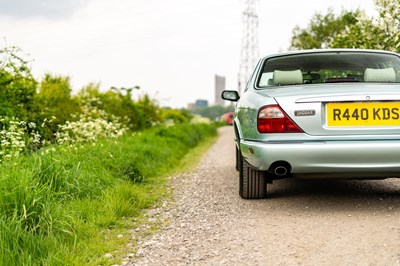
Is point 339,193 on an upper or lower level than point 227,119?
upper

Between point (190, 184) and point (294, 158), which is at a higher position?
point (294, 158)

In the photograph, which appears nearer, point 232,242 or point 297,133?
point 232,242

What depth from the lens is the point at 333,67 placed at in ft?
21.4

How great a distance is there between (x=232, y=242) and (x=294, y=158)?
1.05m

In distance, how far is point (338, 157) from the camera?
4.81 m

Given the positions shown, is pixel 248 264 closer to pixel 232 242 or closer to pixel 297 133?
pixel 232 242

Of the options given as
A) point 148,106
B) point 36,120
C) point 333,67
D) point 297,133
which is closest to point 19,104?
point 36,120

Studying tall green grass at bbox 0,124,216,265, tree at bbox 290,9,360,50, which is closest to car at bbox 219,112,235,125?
tree at bbox 290,9,360,50

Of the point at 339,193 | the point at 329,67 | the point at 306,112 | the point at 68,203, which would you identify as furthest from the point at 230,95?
the point at 68,203

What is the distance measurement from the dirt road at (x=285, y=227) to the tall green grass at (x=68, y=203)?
1.34 ft

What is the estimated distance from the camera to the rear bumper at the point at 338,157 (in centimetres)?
479

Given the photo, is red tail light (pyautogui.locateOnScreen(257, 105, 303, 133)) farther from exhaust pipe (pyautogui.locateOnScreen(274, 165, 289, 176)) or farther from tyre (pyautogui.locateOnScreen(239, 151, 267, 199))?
tyre (pyautogui.locateOnScreen(239, 151, 267, 199))

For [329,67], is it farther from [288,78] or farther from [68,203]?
→ [68,203]

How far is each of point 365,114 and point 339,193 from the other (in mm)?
1563
